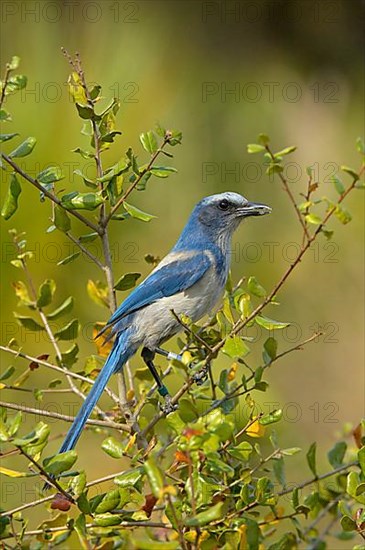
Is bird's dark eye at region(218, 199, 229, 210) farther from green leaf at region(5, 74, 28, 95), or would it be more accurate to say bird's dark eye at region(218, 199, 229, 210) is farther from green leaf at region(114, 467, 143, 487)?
green leaf at region(114, 467, 143, 487)

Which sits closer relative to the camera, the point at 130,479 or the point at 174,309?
the point at 130,479

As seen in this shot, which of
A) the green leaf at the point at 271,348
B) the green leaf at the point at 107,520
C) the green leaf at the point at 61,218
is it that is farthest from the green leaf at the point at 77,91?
the green leaf at the point at 107,520

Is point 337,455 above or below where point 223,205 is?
below

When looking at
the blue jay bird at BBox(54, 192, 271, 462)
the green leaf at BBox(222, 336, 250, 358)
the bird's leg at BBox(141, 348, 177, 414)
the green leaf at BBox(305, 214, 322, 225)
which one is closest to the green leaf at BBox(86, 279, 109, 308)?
the blue jay bird at BBox(54, 192, 271, 462)

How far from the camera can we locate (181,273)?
2918 millimetres

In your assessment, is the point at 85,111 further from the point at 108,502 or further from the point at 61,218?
the point at 108,502

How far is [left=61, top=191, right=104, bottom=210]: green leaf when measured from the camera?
6.56ft

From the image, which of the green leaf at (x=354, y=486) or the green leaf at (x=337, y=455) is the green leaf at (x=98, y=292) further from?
the green leaf at (x=354, y=486)

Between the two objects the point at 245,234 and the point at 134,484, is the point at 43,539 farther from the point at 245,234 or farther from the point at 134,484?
the point at 245,234

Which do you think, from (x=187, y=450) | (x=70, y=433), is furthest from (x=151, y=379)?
(x=187, y=450)

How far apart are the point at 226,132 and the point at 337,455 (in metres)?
3.48

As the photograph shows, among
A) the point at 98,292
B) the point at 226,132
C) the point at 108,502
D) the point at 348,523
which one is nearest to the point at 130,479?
the point at 108,502

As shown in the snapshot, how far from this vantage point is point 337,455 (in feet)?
6.67

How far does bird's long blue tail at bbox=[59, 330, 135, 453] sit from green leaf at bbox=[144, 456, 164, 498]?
806 millimetres
